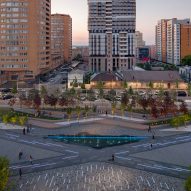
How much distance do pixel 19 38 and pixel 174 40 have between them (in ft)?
242

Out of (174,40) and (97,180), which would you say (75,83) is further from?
(174,40)

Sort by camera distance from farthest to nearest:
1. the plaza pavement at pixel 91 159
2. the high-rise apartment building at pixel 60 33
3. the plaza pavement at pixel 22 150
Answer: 1. the high-rise apartment building at pixel 60 33
2. the plaza pavement at pixel 22 150
3. the plaza pavement at pixel 91 159

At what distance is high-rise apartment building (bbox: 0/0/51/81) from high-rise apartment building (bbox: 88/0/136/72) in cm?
3169

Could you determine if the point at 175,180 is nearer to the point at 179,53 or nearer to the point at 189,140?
the point at 189,140

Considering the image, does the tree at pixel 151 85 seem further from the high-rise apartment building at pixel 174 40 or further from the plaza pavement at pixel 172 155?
the high-rise apartment building at pixel 174 40

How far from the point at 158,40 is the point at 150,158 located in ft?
474

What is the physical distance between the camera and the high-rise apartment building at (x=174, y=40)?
132375mm

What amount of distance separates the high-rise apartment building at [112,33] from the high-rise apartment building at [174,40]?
29384mm

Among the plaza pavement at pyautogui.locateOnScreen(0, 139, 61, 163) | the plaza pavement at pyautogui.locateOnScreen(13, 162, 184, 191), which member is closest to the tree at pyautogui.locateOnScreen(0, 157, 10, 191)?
the plaza pavement at pyautogui.locateOnScreen(13, 162, 184, 191)

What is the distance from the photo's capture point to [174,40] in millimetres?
136750

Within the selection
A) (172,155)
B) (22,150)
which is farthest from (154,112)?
(22,150)

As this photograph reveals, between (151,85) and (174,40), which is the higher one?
(174,40)

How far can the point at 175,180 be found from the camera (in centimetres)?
→ 2441

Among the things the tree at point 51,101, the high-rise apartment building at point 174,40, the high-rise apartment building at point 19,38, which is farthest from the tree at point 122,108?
the high-rise apartment building at point 174,40
